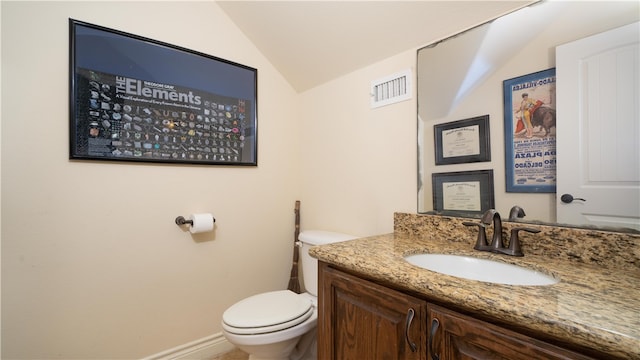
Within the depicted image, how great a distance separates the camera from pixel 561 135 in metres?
0.93

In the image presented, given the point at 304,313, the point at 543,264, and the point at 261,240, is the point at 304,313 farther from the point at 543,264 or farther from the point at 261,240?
the point at 543,264

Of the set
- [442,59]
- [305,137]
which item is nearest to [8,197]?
[305,137]

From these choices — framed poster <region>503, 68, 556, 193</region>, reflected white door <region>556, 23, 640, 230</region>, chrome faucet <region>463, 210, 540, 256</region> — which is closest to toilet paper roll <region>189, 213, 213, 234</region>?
chrome faucet <region>463, 210, 540, 256</region>

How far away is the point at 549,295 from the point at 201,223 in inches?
58.4

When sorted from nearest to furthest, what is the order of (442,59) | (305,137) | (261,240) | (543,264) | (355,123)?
(543,264), (442,59), (355,123), (261,240), (305,137)

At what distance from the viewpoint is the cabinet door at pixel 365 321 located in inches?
28.6

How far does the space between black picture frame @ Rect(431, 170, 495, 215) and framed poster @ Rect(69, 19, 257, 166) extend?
1155 mm

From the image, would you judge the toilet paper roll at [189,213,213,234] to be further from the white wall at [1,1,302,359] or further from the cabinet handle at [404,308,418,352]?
the cabinet handle at [404,308,418,352]

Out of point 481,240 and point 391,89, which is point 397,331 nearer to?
point 481,240

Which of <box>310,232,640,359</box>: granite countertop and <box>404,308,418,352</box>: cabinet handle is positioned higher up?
<box>310,232,640,359</box>: granite countertop

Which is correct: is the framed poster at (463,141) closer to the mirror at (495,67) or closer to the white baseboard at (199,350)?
the mirror at (495,67)

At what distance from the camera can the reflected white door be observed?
81 centimetres

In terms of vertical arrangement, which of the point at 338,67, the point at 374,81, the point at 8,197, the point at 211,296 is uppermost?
the point at 338,67

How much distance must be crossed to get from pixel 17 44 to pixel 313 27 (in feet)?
4.39
